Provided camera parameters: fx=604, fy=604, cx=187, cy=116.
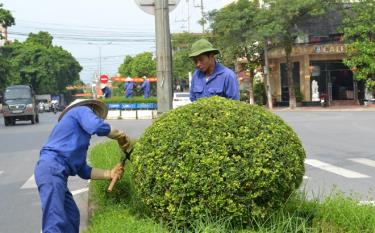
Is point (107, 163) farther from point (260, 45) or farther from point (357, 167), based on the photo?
point (260, 45)

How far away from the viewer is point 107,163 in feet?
24.7

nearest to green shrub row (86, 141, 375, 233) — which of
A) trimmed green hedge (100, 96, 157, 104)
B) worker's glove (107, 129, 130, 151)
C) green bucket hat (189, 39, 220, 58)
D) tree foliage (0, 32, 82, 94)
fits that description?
worker's glove (107, 129, 130, 151)

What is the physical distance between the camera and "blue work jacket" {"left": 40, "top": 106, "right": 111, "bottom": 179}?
4629mm

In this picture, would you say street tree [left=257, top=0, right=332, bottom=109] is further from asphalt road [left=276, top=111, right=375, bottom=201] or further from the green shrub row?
the green shrub row

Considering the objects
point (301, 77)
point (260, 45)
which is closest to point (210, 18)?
point (260, 45)

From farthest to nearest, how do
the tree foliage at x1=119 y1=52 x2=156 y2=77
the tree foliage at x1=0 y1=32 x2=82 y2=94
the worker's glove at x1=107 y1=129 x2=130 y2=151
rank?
the tree foliage at x1=119 y1=52 x2=156 y2=77
the tree foliage at x1=0 y1=32 x2=82 y2=94
the worker's glove at x1=107 y1=129 x2=130 y2=151

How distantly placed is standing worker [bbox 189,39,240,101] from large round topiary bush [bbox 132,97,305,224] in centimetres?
105

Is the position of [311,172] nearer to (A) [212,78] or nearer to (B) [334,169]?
(B) [334,169]

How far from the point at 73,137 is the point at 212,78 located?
5.38 ft

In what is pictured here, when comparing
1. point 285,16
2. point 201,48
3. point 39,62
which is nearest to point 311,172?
point 201,48

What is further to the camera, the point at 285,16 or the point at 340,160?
the point at 285,16

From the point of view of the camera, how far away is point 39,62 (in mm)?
83625

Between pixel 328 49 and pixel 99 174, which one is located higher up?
pixel 328 49

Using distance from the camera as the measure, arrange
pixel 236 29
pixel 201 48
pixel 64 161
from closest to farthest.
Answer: pixel 64 161 → pixel 201 48 → pixel 236 29
